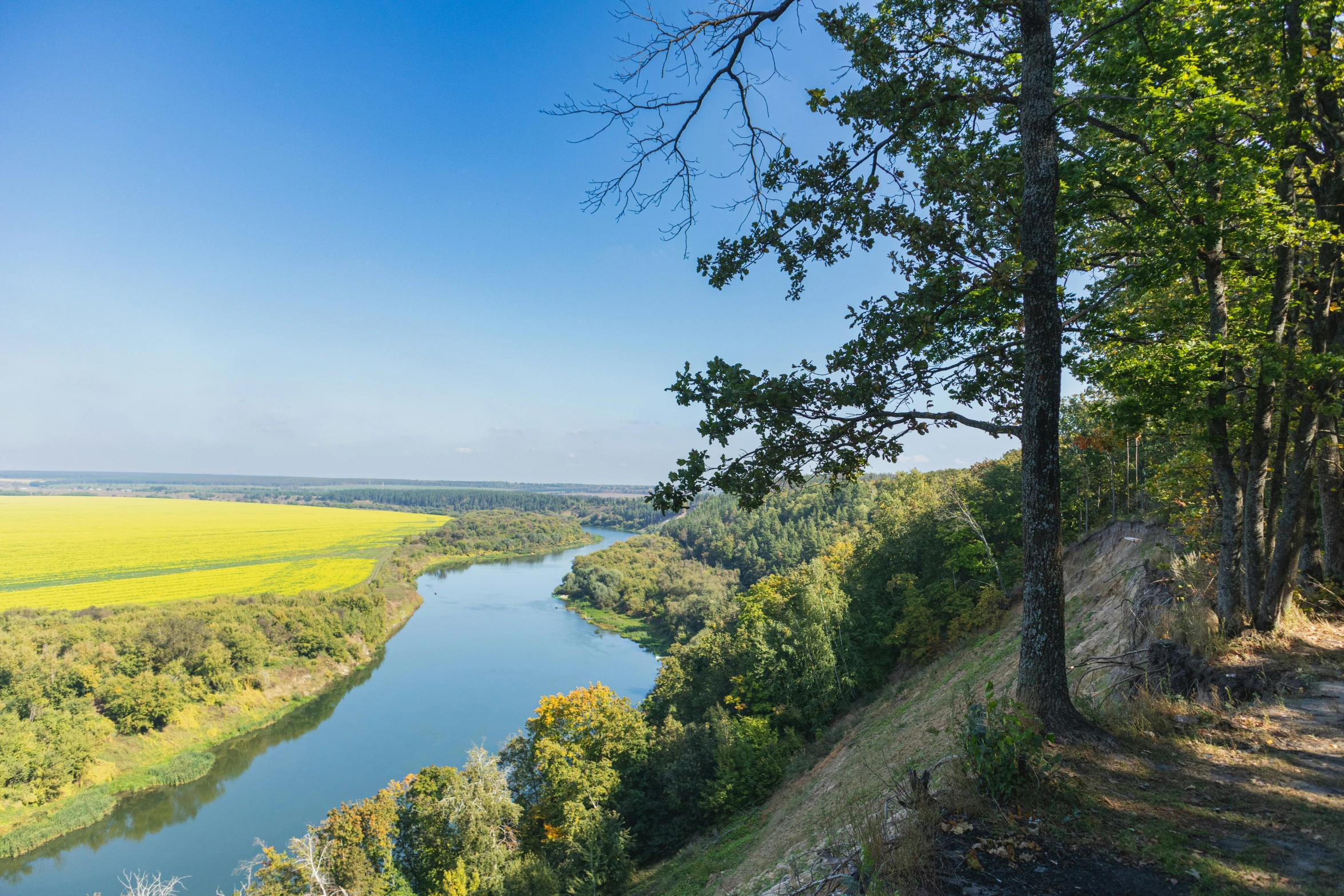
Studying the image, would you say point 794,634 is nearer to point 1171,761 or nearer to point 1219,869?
point 1171,761

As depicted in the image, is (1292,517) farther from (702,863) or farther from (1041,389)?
(702,863)

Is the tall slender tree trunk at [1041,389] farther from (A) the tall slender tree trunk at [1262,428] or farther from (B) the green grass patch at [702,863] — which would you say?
(B) the green grass patch at [702,863]

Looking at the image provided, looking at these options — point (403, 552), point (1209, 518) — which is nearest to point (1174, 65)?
point (1209, 518)

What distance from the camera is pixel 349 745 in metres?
32.8

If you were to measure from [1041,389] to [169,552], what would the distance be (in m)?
110

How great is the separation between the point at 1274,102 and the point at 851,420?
19.7 feet

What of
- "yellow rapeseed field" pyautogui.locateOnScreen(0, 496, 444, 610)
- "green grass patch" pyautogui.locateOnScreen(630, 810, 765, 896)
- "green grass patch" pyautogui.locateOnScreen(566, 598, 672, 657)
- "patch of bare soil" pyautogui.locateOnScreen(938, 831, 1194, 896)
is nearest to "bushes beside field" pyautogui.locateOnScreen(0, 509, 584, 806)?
"yellow rapeseed field" pyautogui.locateOnScreen(0, 496, 444, 610)

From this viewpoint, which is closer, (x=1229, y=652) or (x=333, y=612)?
(x=1229, y=652)

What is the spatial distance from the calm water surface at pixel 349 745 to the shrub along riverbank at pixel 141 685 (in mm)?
1494

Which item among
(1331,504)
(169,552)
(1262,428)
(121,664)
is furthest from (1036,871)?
(169,552)

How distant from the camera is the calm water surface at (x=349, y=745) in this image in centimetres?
2336

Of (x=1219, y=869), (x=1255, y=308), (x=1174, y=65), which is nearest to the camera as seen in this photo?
(x=1219, y=869)

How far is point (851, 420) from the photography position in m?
4.89

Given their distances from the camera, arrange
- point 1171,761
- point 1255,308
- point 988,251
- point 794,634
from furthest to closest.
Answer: point 794,634, point 1255,308, point 988,251, point 1171,761
